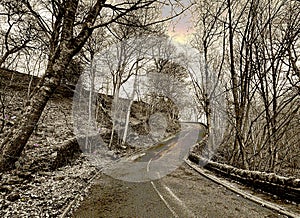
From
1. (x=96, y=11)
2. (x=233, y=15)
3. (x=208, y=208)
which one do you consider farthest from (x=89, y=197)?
(x=233, y=15)

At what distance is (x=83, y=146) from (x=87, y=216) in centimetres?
1130

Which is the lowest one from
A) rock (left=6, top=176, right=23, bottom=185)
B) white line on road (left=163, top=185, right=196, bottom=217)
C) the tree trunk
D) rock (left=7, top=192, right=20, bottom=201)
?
rock (left=7, top=192, right=20, bottom=201)

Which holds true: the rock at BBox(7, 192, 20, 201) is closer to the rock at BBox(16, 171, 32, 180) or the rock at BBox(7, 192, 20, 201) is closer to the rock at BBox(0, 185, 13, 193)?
the rock at BBox(0, 185, 13, 193)

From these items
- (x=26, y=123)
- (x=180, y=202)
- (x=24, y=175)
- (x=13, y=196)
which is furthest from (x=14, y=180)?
(x=180, y=202)

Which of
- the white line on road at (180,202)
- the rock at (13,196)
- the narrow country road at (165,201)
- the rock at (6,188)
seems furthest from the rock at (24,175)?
the white line on road at (180,202)

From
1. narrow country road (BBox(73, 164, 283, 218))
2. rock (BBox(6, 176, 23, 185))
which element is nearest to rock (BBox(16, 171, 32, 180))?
rock (BBox(6, 176, 23, 185))

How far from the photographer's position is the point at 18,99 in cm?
1848

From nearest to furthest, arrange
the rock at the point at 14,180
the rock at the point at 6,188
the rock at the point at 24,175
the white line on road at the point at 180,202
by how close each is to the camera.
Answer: the white line on road at the point at 180,202
the rock at the point at 6,188
the rock at the point at 14,180
the rock at the point at 24,175

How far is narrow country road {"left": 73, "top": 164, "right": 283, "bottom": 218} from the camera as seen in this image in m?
5.14

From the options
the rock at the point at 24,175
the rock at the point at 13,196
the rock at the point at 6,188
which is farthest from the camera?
the rock at the point at 24,175

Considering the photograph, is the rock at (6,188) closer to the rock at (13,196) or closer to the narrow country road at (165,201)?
the rock at (13,196)

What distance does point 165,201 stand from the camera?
6.05 metres

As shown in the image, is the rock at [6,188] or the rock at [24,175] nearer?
the rock at [6,188]

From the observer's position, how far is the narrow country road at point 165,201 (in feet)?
16.9
